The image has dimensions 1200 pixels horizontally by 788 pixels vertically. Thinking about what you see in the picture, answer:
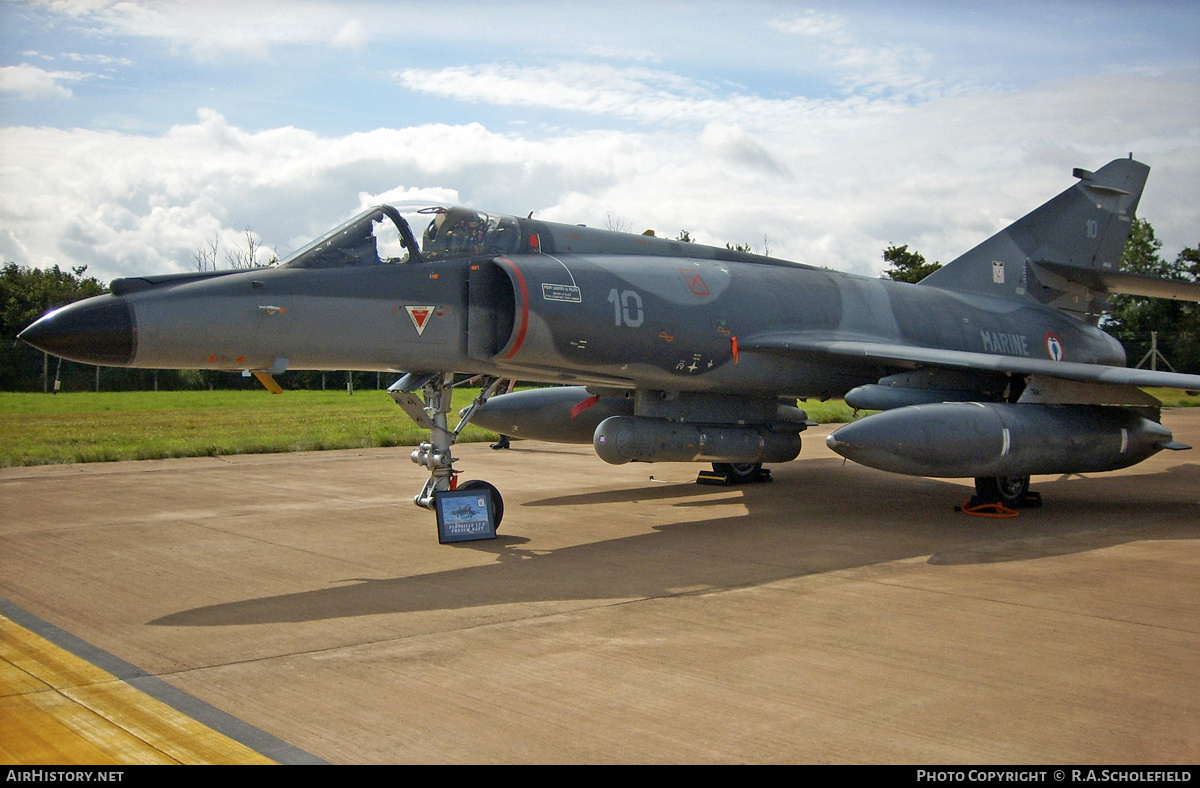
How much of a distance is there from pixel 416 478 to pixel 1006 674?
983cm

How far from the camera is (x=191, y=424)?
2456cm

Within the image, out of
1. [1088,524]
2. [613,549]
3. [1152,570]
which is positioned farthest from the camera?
[1088,524]

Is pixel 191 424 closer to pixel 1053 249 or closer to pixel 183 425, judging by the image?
pixel 183 425

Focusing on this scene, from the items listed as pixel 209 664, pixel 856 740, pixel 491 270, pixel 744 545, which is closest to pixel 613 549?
pixel 744 545

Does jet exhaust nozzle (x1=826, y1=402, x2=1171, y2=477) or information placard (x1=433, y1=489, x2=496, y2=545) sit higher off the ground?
jet exhaust nozzle (x1=826, y1=402, x2=1171, y2=477)

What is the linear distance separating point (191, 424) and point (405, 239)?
18183 millimetres

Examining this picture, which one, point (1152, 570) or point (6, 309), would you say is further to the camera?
point (6, 309)

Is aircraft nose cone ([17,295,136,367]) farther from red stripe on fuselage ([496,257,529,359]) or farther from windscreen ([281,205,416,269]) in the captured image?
red stripe on fuselage ([496,257,529,359])

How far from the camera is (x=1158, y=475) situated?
14312 mm

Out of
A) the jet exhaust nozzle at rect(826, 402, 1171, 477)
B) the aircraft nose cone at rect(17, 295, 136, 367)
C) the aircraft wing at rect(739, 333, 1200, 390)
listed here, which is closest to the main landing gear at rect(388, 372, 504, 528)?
the aircraft nose cone at rect(17, 295, 136, 367)

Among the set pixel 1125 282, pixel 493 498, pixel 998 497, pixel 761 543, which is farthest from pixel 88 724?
pixel 1125 282

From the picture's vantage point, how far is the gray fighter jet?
25.2 ft

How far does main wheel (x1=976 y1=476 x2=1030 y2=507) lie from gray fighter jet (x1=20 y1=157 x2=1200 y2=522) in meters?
0.03
